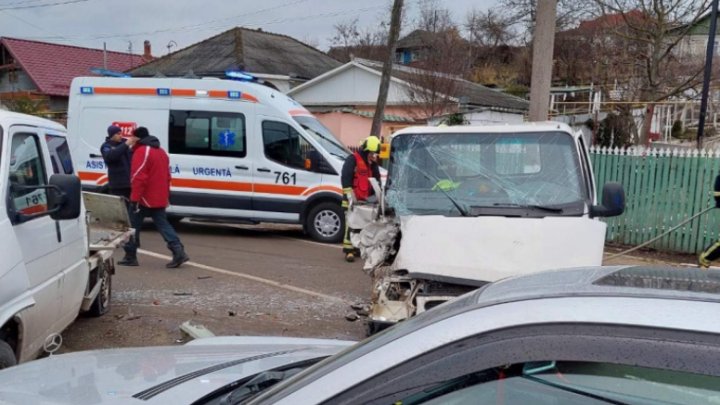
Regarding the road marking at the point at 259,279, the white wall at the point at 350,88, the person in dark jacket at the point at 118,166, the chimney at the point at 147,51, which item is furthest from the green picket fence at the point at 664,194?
the chimney at the point at 147,51

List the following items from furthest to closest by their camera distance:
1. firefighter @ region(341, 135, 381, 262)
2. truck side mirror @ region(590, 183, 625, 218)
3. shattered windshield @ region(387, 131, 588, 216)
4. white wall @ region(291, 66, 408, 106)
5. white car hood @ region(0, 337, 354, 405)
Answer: white wall @ region(291, 66, 408, 106) < firefighter @ region(341, 135, 381, 262) < shattered windshield @ region(387, 131, 588, 216) < truck side mirror @ region(590, 183, 625, 218) < white car hood @ region(0, 337, 354, 405)

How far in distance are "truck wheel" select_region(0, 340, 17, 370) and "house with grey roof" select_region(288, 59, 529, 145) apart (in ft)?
62.2

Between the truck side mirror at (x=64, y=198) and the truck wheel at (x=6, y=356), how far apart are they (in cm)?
85

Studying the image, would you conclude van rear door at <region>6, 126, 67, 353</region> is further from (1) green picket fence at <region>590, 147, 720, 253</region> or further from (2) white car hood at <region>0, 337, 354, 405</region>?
(1) green picket fence at <region>590, 147, 720, 253</region>

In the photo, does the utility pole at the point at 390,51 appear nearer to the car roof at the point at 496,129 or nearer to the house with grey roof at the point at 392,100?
the house with grey roof at the point at 392,100

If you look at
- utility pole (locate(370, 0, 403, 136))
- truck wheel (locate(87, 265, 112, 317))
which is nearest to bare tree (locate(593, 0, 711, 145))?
utility pole (locate(370, 0, 403, 136))

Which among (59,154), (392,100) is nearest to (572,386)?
(59,154)

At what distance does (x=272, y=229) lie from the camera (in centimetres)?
1202

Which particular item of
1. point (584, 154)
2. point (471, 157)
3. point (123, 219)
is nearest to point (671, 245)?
point (584, 154)

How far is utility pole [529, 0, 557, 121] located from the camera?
956 centimetres

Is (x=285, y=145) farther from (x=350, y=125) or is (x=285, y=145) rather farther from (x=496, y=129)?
(x=350, y=125)

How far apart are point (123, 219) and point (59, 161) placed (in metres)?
1.88

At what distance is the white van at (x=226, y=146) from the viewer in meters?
10.4

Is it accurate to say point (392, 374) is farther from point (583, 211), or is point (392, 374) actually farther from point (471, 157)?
point (471, 157)
